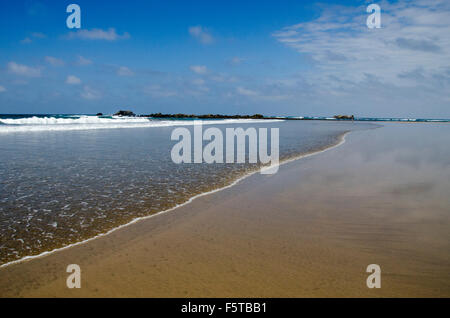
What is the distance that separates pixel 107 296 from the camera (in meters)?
2.97

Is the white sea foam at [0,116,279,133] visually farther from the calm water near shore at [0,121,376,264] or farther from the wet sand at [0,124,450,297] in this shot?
the wet sand at [0,124,450,297]

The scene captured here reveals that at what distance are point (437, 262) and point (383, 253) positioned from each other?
22.8 inches

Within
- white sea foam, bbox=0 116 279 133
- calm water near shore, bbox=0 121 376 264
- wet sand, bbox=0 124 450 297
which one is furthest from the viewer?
white sea foam, bbox=0 116 279 133

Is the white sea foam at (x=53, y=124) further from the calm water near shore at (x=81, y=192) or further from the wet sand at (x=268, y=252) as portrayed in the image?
the wet sand at (x=268, y=252)

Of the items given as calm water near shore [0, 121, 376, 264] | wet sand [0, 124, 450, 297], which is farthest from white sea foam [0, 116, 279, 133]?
wet sand [0, 124, 450, 297]

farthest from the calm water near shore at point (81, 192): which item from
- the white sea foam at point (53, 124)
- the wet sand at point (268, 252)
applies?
the white sea foam at point (53, 124)

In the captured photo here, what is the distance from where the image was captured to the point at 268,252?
3.89 meters

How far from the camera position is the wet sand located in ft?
10.2

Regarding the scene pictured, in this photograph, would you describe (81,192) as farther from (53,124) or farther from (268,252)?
(53,124)

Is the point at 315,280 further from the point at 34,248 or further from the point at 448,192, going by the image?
the point at 448,192

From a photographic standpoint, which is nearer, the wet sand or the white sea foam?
the wet sand

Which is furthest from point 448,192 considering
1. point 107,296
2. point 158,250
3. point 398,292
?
point 107,296

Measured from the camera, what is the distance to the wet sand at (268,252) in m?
3.11

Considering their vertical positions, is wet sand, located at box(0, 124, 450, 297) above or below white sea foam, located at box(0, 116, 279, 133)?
below
